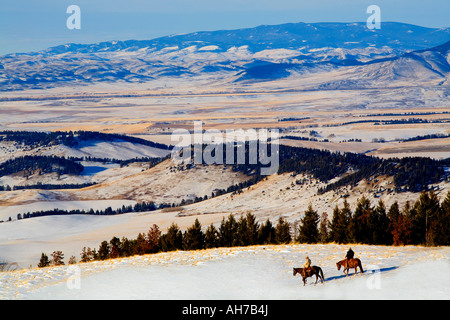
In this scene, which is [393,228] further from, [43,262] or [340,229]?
[43,262]

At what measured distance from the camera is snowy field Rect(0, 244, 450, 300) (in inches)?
1076

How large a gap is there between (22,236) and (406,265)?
A: 95.5 meters

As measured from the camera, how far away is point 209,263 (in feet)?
117

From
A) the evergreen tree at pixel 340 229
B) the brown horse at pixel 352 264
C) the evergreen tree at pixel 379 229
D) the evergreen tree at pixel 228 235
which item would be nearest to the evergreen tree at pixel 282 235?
the evergreen tree at pixel 228 235

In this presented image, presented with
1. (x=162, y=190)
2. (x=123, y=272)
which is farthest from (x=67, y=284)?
(x=162, y=190)

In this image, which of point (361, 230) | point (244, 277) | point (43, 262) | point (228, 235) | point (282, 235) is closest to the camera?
point (244, 277)

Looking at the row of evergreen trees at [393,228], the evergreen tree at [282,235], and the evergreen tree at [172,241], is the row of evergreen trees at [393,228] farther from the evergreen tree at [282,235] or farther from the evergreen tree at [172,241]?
the evergreen tree at [172,241]

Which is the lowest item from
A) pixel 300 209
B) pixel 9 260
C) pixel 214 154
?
pixel 9 260

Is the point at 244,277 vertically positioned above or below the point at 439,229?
below

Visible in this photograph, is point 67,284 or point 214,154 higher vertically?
point 214,154

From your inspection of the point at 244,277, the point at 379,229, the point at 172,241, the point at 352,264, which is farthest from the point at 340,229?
the point at 244,277

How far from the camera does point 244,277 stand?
31531 mm

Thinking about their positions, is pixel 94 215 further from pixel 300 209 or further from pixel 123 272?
pixel 123 272
